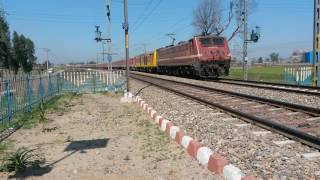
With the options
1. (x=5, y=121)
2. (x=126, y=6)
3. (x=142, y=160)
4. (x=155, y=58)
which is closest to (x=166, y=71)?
(x=155, y=58)

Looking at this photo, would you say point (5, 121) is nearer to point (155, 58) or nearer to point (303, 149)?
point (303, 149)

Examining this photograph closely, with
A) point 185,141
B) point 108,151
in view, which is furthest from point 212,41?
point 108,151

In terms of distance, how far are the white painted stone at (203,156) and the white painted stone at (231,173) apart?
2.07 feet

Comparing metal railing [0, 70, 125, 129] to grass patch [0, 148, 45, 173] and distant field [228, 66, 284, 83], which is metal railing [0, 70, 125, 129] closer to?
grass patch [0, 148, 45, 173]

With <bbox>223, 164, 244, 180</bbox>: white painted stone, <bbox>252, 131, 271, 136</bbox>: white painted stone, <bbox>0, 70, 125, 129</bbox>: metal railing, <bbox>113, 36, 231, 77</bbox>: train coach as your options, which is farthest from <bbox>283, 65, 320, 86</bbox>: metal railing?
<bbox>223, 164, 244, 180</bbox>: white painted stone

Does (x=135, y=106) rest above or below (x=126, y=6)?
below

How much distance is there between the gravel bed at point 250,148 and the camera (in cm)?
528

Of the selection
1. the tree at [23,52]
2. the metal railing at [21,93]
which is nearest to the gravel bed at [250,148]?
the metal railing at [21,93]

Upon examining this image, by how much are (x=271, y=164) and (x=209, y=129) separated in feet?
10.0

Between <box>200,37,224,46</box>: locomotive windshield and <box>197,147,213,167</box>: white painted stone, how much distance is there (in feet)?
76.9

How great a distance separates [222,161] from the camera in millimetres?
5613

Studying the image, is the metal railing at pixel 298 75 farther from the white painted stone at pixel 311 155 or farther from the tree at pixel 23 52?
the tree at pixel 23 52

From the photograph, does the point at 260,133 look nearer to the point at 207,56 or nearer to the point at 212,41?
the point at 207,56

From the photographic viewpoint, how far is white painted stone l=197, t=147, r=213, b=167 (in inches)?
237
